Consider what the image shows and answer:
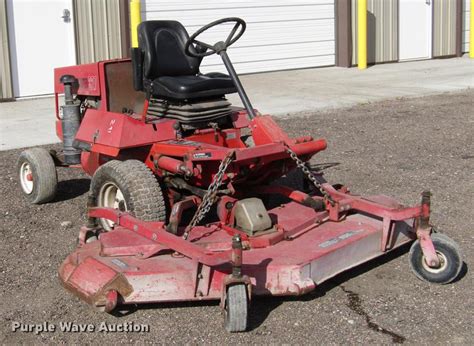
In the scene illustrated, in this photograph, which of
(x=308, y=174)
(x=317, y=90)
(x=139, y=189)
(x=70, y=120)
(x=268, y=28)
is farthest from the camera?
(x=268, y=28)

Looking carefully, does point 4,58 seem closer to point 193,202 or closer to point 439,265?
point 193,202

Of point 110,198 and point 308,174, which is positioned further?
point 110,198

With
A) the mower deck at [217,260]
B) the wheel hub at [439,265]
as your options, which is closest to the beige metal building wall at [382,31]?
the mower deck at [217,260]

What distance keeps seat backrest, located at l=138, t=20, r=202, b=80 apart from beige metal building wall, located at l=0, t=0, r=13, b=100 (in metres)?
6.95

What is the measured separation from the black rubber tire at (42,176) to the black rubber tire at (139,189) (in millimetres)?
1415

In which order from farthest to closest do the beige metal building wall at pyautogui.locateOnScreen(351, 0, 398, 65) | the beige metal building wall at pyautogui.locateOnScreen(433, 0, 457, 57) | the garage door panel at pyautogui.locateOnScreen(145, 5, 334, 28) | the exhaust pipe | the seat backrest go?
the beige metal building wall at pyautogui.locateOnScreen(433, 0, 457, 57) → the beige metal building wall at pyautogui.locateOnScreen(351, 0, 398, 65) → the garage door panel at pyautogui.locateOnScreen(145, 5, 334, 28) → the exhaust pipe → the seat backrest

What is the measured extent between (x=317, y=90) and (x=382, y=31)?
16.9 ft

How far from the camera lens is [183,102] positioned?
17.9 ft

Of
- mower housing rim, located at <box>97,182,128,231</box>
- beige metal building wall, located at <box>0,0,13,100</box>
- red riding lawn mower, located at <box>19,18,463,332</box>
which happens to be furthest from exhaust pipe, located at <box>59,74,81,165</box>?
beige metal building wall, located at <box>0,0,13,100</box>

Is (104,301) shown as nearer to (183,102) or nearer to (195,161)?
(195,161)

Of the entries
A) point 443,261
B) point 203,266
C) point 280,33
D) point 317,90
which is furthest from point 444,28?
point 203,266

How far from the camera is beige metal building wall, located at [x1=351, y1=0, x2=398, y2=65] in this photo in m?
17.3

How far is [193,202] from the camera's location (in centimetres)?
502

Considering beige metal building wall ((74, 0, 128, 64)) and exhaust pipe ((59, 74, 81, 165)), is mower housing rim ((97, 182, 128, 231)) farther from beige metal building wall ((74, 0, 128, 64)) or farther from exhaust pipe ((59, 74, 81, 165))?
beige metal building wall ((74, 0, 128, 64))
